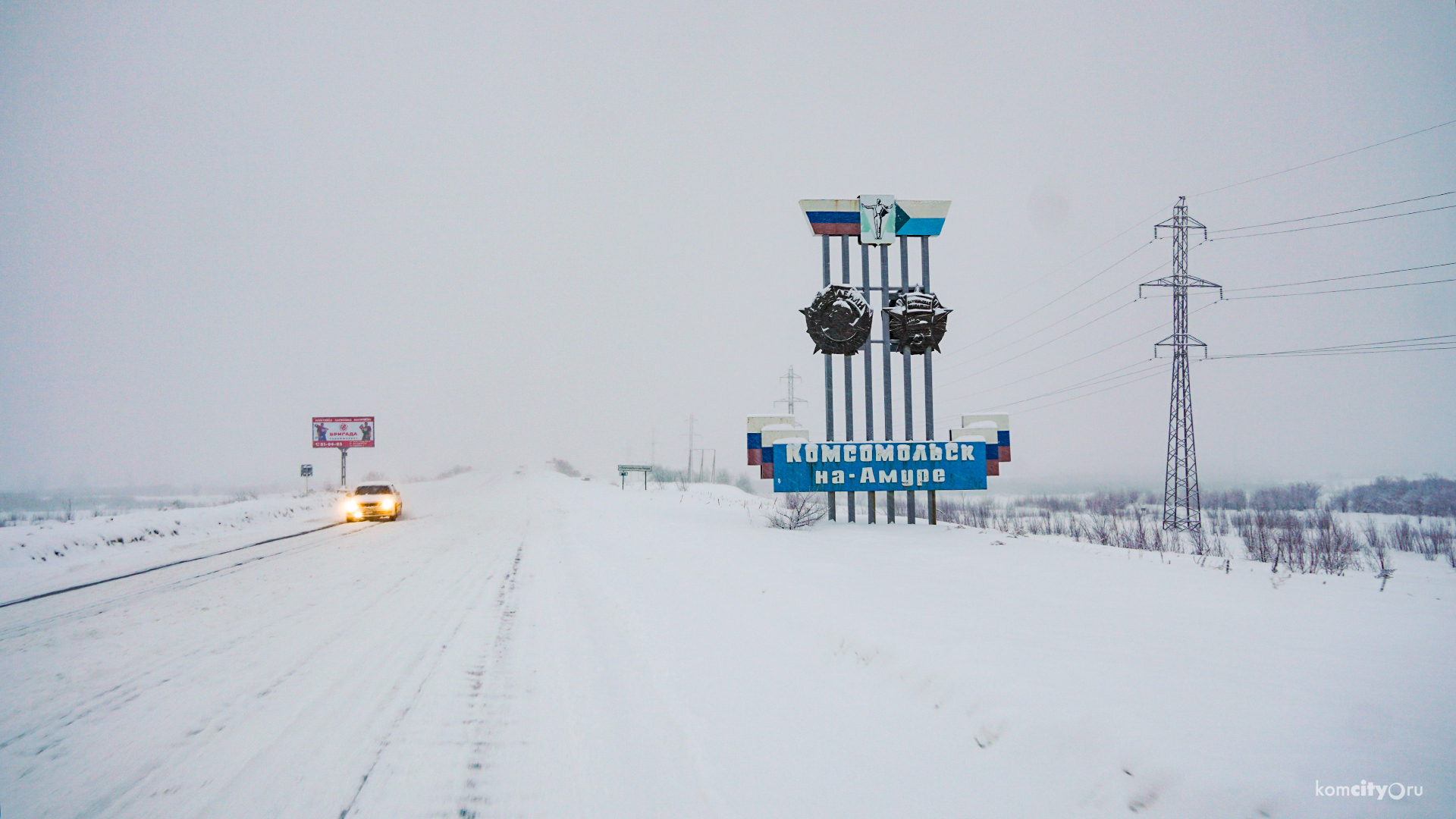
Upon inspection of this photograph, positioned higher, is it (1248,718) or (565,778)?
(1248,718)

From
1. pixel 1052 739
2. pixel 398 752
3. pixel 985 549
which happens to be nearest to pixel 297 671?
pixel 398 752

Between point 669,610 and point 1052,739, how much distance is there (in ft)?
17.3

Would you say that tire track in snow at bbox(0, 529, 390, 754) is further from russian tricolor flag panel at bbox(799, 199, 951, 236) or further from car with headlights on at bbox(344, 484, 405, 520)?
russian tricolor flag panel at bbox(799, 199, 951, 236)

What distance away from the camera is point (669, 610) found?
805 cm

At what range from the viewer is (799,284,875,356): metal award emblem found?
59.2 feet

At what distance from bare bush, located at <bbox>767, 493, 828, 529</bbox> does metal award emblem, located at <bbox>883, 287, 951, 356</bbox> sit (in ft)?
18.8

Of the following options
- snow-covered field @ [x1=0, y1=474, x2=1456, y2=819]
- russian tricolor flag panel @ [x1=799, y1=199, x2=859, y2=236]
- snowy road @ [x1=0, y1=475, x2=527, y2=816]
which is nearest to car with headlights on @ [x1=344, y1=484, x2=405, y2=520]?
snowy road @ [x1=0, y1=475, x2=527, y2=816]

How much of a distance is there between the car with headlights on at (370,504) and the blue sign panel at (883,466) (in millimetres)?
16037

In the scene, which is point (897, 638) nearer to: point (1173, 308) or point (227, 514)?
point (1173, 308)

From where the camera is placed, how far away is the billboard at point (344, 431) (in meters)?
47.3

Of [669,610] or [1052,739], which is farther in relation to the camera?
[669,610]

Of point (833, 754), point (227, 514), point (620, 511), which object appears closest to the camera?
point (833, 754)

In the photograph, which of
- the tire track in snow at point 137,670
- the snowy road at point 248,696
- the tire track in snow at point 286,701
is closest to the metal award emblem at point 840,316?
the snowy road at point 248,696

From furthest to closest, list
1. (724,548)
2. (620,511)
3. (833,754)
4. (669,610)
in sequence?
(620,511), (724,548), (669,610), (833,754)
